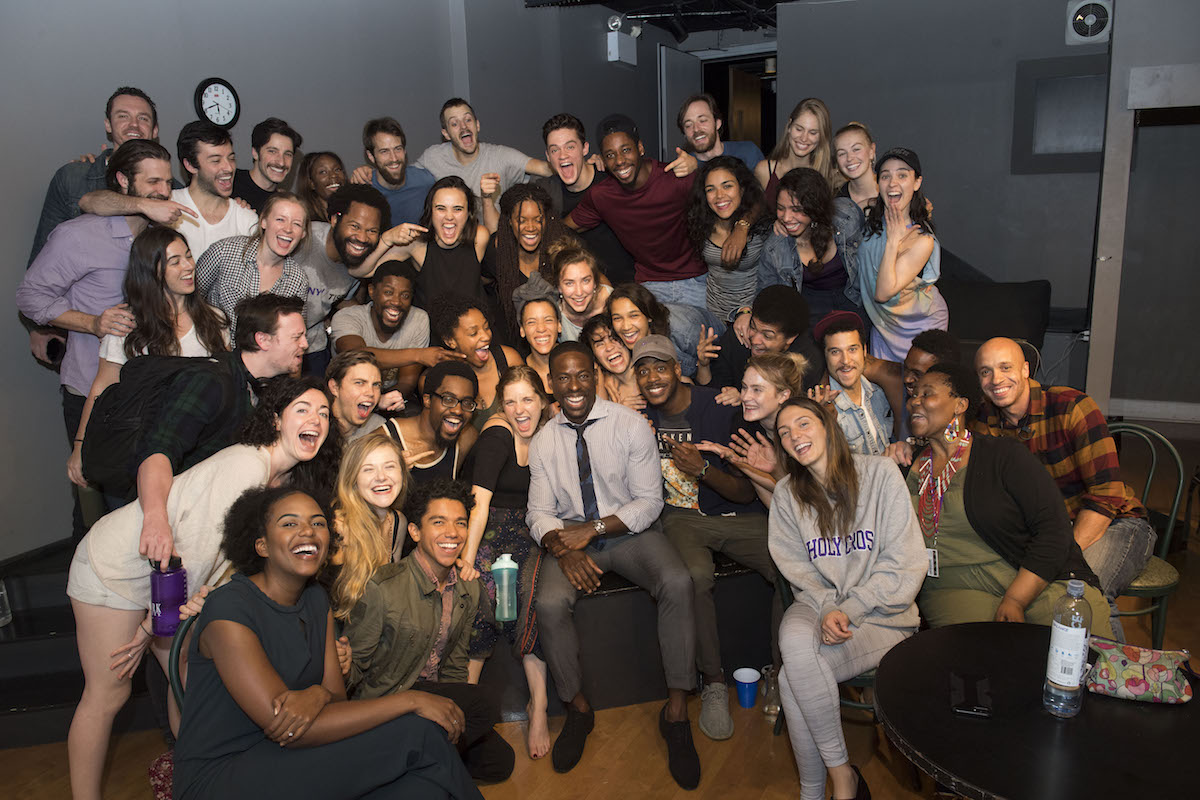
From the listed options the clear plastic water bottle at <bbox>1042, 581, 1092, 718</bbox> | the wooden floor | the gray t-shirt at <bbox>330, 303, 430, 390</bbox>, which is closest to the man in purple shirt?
the gray t-shirt at <bbox>330, 303, 430, 390</bbox>

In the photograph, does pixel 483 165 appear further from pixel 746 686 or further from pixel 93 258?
pixel 746 686

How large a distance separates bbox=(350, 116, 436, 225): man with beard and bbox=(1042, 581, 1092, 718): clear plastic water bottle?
13.2 feet

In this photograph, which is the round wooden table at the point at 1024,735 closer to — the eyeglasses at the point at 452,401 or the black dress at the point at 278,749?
the black dress at the point at 278,749

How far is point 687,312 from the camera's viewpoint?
183 inches

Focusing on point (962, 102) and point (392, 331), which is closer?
point (392, 331)

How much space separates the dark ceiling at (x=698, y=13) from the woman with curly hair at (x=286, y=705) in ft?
24.4

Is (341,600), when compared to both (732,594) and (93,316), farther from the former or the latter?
(93,316)

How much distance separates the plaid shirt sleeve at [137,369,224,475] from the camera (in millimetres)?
2918

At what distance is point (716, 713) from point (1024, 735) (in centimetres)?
151

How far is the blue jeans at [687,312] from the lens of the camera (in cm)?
459

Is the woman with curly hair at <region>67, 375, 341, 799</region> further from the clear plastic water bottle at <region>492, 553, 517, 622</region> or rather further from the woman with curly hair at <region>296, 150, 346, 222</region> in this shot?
the woman with curly hair at <region>296, 150, 346, 222</region>


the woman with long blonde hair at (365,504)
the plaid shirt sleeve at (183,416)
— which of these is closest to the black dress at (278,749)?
the woman with long blonde hair at (365,504)

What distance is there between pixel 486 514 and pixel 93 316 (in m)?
1.93

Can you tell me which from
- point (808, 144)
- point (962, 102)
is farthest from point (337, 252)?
point (962, 102)
